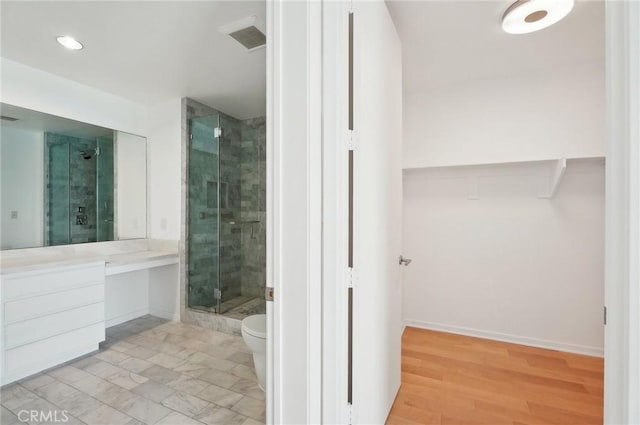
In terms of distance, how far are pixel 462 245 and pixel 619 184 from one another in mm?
2240

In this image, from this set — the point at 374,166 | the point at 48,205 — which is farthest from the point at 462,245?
the point at 48,205

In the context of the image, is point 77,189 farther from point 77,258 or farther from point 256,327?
point 256,327

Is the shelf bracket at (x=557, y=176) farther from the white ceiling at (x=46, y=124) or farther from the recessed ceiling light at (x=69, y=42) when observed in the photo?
the white ceiling at (x=46, y=124)

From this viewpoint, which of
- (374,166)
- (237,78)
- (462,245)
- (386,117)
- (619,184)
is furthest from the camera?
(462,245)

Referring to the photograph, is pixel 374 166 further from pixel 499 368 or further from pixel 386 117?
pixel 499 368

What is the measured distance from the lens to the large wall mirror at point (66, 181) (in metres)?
2.37

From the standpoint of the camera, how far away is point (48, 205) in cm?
256

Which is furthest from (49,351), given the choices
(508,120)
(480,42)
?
(508,120)

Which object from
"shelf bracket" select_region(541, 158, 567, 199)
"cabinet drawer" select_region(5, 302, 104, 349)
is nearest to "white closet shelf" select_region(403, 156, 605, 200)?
"shelf bracket" select_region(541, 158, 567, 199)

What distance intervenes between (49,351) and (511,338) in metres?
3.98

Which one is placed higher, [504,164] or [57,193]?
[504,164]

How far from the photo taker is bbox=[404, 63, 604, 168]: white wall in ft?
7.68

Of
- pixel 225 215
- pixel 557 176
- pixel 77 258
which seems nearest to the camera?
pixel 557 176

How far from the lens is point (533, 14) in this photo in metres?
1.71
